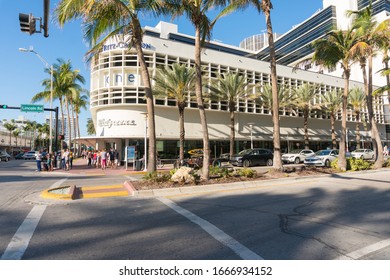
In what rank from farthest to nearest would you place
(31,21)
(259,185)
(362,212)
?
(259,185) → (31,21) → (362,212)

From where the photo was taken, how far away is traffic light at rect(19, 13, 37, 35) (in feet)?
27.0

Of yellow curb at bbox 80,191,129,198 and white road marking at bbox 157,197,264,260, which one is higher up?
yellow curb at bbox 80,191,129,198

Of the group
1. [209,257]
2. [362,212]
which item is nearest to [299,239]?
[209,257]

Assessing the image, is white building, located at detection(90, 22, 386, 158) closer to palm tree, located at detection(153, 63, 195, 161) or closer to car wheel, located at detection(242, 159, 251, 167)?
palm tree, located at detection(153, 63, 195, 161)

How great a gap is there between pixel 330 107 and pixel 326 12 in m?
49.6

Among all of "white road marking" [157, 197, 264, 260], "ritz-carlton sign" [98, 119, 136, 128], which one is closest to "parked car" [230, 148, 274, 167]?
"ritz-carlton sign" [98, 119, 136, 128]

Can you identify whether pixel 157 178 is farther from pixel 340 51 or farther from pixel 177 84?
pixel 177 84

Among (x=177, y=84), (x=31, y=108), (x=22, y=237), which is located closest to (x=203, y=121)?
(x=22, y=237)

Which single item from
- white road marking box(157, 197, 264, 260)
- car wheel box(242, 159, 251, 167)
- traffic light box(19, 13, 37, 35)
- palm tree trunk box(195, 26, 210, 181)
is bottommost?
white road marking box(157, 197, 264, 260)

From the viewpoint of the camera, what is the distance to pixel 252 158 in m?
24.1

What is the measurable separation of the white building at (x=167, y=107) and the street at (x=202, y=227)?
1462cm

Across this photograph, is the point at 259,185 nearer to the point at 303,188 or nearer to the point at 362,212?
the point at 303,188

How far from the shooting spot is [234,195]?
9.62 m

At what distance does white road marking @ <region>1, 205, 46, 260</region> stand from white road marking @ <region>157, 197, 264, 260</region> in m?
3.29
